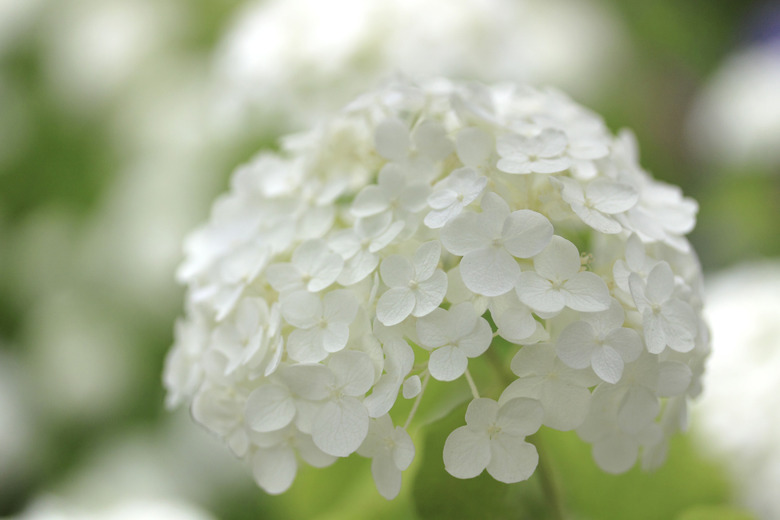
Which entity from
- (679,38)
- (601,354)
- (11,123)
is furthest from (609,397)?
(679,38)

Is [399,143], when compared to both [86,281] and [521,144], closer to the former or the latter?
[521,144]

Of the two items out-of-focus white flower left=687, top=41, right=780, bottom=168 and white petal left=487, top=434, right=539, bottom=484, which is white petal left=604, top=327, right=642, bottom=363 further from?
out-of-focus white flower left=687, top=41, right=780, bottom=168

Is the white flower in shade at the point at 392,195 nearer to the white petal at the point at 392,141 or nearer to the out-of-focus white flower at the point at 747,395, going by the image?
the white petal at the point at 392,141

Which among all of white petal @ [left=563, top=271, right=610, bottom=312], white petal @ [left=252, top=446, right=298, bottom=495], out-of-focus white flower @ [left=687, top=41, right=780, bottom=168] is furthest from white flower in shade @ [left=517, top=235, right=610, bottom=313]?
out-of-focus white flower @ [left=687, top=41, right=780, bottom=168]

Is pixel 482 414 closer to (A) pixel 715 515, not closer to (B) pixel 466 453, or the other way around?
(B) pixel 466 453

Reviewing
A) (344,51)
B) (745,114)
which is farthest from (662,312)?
(745,114)

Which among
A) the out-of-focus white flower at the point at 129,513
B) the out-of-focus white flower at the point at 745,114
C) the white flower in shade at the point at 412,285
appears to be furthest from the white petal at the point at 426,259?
the out-of-focus white flower at the point at 745,114
